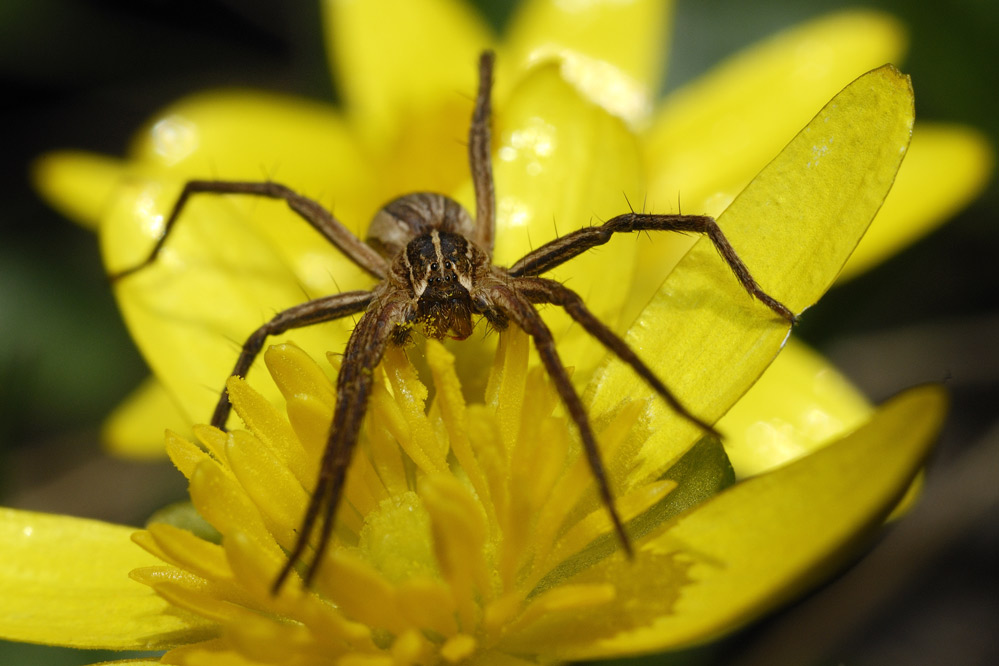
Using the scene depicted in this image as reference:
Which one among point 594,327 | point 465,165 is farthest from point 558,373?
point 465,165

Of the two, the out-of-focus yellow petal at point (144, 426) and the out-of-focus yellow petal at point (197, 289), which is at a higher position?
the out-of-focus yellow petal at point (197, 289)

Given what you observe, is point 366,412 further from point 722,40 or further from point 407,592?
point 722,40

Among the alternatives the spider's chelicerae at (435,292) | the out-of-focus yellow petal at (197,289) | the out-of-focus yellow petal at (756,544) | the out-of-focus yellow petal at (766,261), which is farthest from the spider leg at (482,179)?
A: the out-of-focus yellow petal at (756,544)

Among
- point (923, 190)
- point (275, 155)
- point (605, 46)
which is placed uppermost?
point (605, 46)

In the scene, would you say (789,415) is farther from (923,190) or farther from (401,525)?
(401,525)

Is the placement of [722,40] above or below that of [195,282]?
above

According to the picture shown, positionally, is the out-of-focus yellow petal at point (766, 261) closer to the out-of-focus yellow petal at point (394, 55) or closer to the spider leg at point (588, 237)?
the spider leg at point (588, 237)

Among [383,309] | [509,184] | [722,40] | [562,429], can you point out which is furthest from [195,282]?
[722,40]
